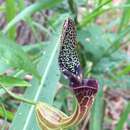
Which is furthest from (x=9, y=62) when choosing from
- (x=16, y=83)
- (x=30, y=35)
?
(x=30, y=35)

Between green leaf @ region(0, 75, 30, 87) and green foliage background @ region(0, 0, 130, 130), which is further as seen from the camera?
green foliage background @ region(0, 0, 130, 130)

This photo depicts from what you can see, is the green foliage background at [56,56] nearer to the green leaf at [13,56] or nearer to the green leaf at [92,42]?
the green leaf at [92,42]

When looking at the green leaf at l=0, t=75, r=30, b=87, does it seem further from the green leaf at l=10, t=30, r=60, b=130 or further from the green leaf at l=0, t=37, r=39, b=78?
the green leaf at l=10, t=30, r=60, b=130

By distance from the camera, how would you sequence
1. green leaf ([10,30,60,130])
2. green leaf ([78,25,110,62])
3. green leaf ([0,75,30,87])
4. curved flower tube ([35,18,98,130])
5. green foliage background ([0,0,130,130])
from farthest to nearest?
green leaf ([78,25,110,62]) < green foliage background ([0,0,130,130]) < green leaf ([10,30,60,130]) < green leaf ([0,75,30,87]) < curved flower tube ([35,18,98,130])

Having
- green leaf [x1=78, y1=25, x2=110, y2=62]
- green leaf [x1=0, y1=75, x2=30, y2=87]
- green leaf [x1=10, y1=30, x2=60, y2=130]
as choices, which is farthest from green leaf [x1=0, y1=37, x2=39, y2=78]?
green leaf [x1=78, y1=25, x2=110, y2=62]

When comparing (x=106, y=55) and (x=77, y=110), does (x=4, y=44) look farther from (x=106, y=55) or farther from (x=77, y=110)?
(x=106, y=55)

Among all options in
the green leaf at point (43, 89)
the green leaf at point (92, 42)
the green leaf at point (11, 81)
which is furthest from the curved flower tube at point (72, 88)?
the green leaf at point (92, 42)

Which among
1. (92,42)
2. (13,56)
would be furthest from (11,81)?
(92,42)

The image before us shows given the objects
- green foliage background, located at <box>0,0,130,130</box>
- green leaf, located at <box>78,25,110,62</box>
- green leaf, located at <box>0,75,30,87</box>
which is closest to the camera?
green leaf, located at <box>0,75,30,87</box>
